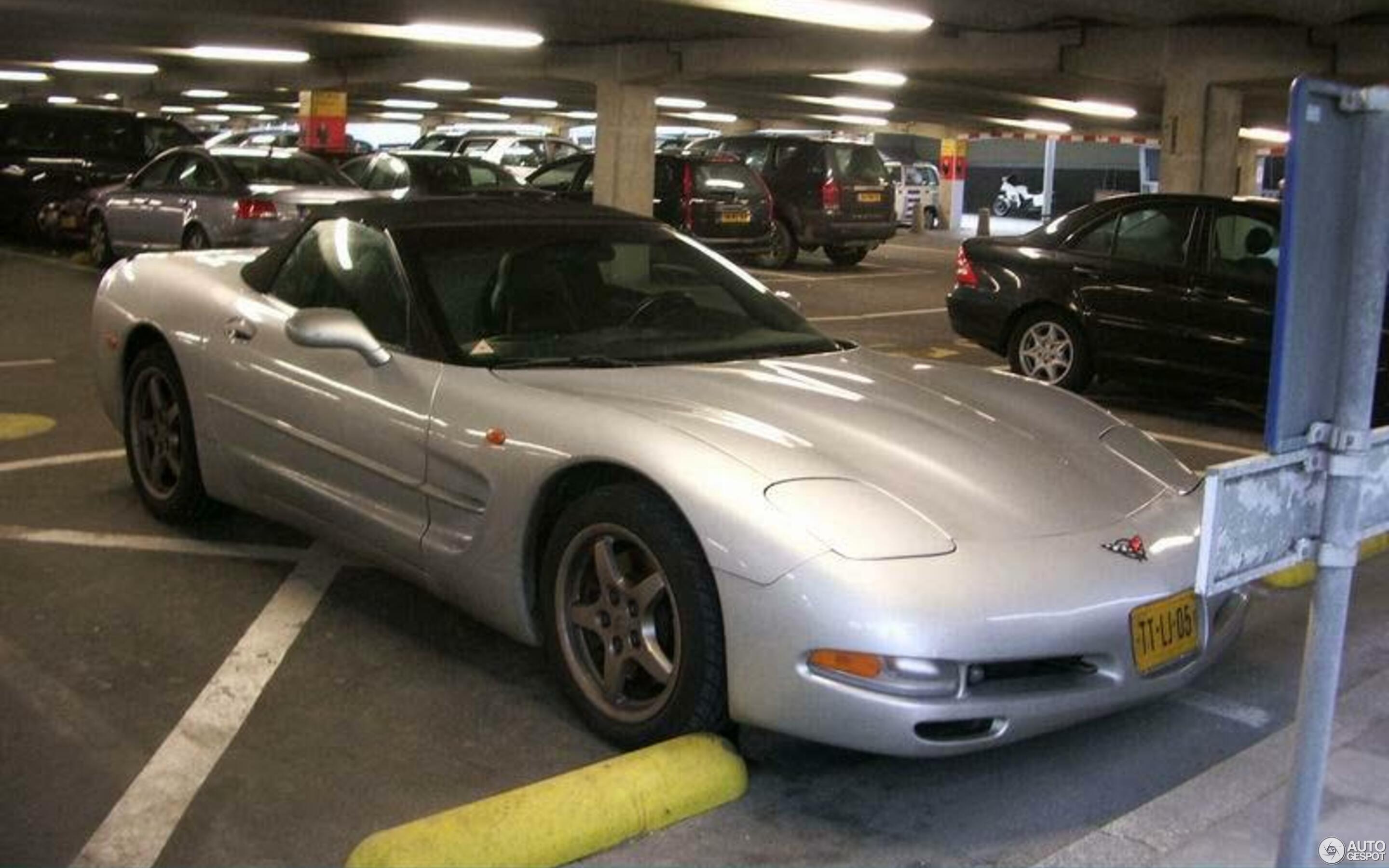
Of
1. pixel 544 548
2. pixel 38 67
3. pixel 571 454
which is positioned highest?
pixel 38 67

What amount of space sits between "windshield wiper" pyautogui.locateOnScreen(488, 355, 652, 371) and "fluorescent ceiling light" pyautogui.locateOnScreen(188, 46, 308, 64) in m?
24.0

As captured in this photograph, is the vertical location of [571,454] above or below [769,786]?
above

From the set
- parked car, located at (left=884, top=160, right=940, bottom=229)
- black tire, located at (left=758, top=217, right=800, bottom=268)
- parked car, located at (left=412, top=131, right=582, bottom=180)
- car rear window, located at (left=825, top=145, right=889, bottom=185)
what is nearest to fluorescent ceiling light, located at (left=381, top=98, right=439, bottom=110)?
parked car, located at (left=412, top=131, right=582, bottom=180)

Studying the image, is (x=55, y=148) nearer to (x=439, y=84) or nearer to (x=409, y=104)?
(x=439, y=84)

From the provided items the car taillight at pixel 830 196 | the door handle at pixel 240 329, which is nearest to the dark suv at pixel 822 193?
the car taillight at pixel 830 196

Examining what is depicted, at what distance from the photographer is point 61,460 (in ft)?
22.8

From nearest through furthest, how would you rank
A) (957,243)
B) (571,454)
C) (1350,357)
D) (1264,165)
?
(1350,357) → (571,454) → (957,243) → (1264,165)

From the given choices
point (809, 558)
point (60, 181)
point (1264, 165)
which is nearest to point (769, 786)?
point (809, 558)

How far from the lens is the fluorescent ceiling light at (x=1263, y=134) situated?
3456 centimetres

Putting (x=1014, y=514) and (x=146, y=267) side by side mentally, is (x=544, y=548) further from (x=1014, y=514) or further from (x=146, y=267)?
(x=146, y=267)

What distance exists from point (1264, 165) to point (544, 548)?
4526 centimetres

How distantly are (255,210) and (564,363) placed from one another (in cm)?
1035

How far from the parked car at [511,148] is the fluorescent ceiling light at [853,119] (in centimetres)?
1022

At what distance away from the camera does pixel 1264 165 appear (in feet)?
147
